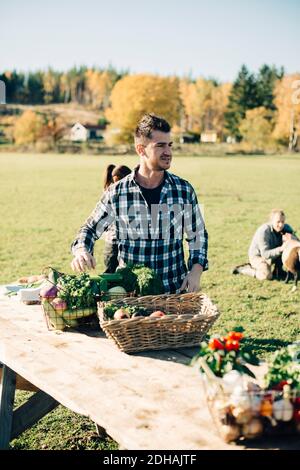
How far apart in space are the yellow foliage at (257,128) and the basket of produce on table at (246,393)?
6756cm

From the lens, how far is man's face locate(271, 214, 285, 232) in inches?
380

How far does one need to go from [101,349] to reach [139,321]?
32 cm

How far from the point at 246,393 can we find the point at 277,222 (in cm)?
763

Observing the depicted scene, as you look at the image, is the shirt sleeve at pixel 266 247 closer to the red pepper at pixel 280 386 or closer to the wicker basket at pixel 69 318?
the wicker basket at pixel 69 318

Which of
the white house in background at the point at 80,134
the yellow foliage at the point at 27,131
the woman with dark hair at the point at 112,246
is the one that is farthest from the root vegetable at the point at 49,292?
the yellow foliage at the point at 27,131

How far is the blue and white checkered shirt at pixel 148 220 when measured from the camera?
4426mm

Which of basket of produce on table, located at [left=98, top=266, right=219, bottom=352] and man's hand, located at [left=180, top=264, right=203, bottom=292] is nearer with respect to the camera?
basket of produce on table, located at [left=98, top=266, right=219, bottom=352]

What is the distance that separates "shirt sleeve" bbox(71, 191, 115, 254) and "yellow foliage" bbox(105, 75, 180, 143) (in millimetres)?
65852

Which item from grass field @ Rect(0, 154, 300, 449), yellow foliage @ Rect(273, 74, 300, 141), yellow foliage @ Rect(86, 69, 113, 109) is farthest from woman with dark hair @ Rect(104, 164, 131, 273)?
yellow foliage @ Rect(86, 69, 113, 109)

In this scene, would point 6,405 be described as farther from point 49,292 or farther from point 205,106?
point 205,106

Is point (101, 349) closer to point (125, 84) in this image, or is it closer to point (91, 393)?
point (91, 393)

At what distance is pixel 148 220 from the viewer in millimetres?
4426

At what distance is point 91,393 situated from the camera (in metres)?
2.79

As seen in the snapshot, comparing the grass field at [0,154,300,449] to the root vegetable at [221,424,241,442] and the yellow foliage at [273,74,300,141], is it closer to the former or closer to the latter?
the root vegetable at [221,424,241,442]
